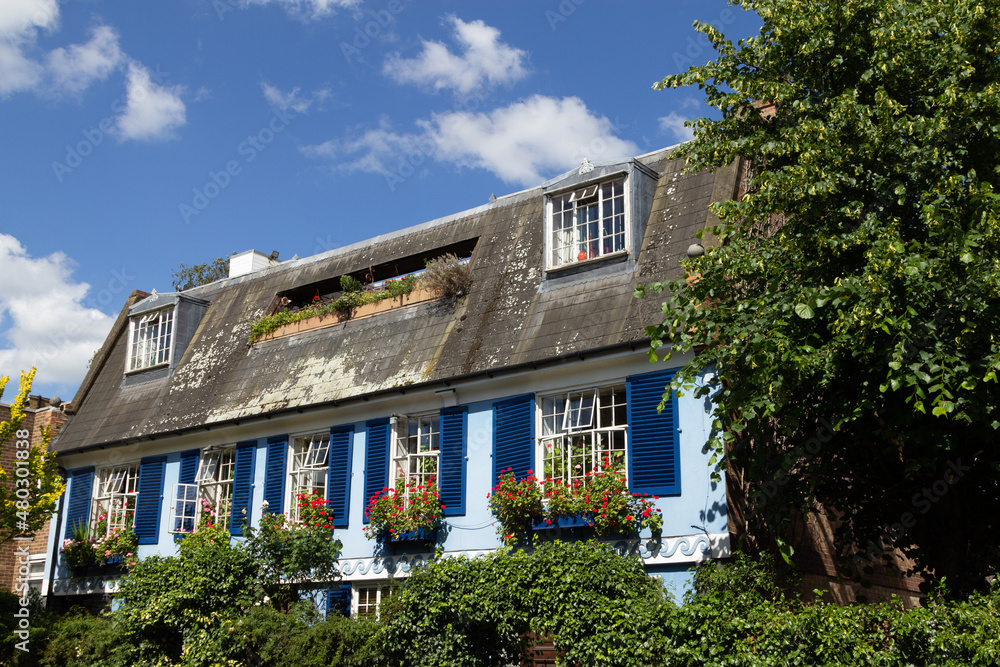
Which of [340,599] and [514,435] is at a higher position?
[514,435]

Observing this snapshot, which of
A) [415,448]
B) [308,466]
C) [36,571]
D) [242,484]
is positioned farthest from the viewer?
[36,571]

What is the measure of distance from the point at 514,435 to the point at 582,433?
114cm

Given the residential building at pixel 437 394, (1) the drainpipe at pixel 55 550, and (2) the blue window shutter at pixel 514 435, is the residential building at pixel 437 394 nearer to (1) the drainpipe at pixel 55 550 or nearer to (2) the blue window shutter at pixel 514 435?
(2) the blue window shutter at pixel 514 435

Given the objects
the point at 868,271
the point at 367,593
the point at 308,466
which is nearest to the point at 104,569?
the point at 308,466

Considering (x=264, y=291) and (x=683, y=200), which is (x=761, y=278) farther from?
(x=264, y=291)

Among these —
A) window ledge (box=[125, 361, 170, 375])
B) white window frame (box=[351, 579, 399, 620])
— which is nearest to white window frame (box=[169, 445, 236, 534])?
window ledge (box=[125, 361, 170, 375])

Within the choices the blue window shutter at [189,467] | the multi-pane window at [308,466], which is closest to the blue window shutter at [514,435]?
the multi-pane window at [308,466]

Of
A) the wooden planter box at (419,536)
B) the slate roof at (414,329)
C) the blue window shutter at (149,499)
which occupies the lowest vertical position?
the wooden planter box at (419,536)

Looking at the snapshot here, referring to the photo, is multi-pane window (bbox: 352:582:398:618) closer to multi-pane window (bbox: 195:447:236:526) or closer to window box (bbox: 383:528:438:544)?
window box (bbox: 383:528:438:544)

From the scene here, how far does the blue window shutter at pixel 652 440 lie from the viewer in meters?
11.8

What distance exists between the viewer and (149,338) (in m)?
20.8

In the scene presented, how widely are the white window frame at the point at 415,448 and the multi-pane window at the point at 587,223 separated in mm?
3377

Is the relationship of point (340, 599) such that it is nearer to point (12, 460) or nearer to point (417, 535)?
point (417, 535)

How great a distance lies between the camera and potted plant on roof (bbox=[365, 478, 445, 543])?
13.8m
